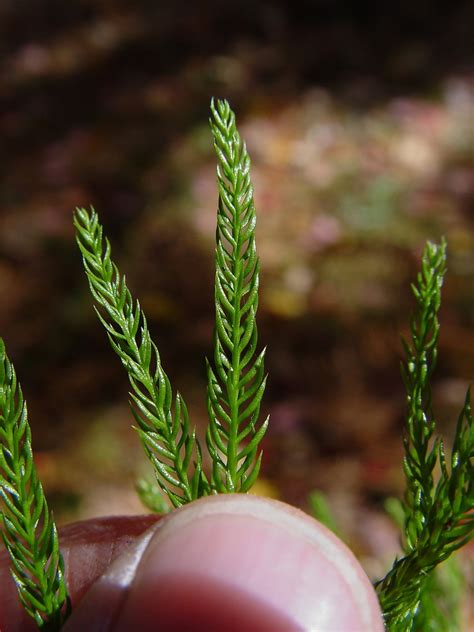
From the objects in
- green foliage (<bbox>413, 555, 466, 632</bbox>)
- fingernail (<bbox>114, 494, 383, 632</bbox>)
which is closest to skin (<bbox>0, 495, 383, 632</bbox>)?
fingernail (<bbox>114, 494, 383, 632</bbox>)

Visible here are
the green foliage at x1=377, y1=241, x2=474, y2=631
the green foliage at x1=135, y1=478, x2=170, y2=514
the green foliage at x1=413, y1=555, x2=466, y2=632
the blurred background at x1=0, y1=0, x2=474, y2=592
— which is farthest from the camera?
the blurred background at x1=0, y1=0, x2=474, y2=592

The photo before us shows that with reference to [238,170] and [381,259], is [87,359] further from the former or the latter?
[238,170]

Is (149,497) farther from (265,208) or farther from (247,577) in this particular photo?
(265,208)

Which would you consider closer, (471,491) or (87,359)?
(471,491)

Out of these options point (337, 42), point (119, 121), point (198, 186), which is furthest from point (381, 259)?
point (337, 42)

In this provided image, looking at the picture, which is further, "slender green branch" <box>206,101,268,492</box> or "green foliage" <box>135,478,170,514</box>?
"green foliage" <box>135,478,170,514</box>

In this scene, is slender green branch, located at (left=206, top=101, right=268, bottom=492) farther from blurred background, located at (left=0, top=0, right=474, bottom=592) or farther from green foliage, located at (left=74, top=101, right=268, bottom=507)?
blurred background, located at (left=0, top=0, right=474, bottom=592)

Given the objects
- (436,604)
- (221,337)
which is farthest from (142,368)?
(436,604)
